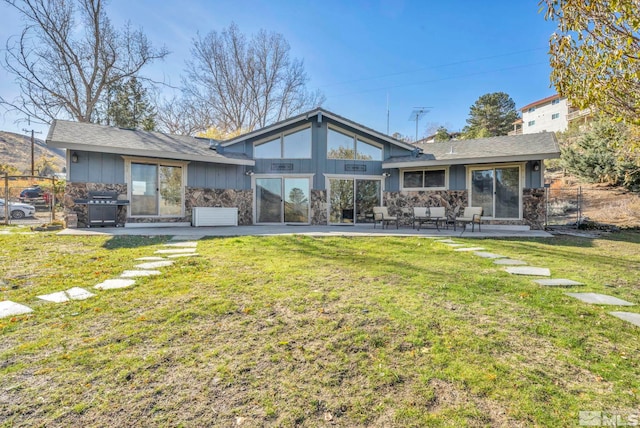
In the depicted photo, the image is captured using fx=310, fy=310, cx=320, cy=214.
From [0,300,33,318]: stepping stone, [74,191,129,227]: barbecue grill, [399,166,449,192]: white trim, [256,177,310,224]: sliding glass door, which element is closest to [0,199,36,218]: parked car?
[74,191,129,227]: barbecue grill

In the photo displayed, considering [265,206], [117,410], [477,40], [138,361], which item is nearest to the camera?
[117,410]

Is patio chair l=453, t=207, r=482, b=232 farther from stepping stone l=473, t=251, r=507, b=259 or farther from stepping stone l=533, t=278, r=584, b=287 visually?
stepping stone l=533, t=278, r=584, b=287

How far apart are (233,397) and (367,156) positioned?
11.5m

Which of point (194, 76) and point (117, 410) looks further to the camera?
point (194, 76)

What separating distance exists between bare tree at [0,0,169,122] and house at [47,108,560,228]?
8.62m

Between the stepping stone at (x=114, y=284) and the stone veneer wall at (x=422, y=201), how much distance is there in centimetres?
946

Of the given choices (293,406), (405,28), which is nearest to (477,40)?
(405,28)

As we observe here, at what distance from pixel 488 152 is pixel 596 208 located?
8195 millimetres

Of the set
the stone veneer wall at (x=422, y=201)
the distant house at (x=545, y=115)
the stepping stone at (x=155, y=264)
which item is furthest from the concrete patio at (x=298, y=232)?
the distant house at (x=545, y=115)

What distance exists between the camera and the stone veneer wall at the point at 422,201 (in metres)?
11.2

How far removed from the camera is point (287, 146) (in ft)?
39.5

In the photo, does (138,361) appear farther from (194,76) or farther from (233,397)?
(194,76)

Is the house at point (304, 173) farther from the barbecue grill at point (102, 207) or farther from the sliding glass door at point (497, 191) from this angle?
the barbecue grill at point (102, 207)

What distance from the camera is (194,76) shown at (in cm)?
2158
